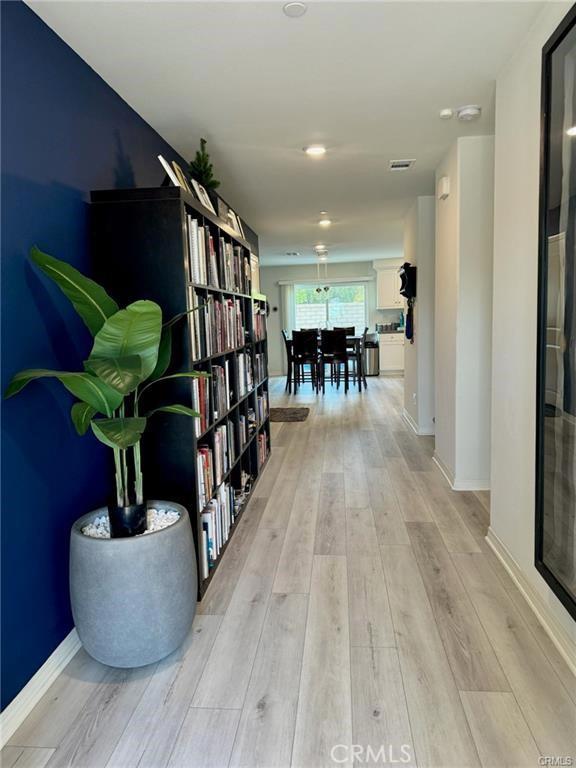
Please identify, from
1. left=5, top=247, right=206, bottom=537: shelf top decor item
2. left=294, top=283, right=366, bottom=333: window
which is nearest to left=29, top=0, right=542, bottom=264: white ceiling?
left=5, top=247, right=206, bottom=537: shelf top decor item

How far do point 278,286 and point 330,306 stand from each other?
123cm

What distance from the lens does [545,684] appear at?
1.59 m

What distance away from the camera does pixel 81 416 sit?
156cm

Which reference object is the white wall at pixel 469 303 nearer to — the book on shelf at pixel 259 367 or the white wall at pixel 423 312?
the white wall at pixel 423 312

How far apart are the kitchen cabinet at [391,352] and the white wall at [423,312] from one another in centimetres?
485

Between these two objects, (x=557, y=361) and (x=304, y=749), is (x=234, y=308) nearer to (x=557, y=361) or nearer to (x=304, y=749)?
(x=557, y=361)

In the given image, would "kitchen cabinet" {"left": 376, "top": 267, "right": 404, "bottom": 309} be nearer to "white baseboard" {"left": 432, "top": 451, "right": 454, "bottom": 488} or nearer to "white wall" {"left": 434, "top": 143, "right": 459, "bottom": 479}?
"white wall" {"left": 434, "top": 143, "right": 459, "bottom": 479}

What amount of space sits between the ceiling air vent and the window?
6.70m

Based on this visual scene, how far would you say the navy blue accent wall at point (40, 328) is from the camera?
151 cm

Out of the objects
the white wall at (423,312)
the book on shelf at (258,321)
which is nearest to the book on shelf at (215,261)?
the book on shelf at (258,321)

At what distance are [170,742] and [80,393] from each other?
1.08 m

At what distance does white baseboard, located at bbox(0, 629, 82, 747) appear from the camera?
57.2 inches

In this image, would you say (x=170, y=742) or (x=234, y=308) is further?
(x=234, y=308)

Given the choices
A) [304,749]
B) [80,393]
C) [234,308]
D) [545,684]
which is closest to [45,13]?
[80,393]
